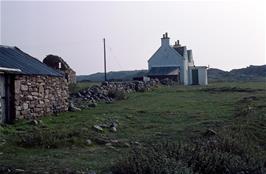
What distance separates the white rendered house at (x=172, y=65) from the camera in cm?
5573

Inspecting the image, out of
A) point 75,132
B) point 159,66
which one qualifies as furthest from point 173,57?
point 75,132

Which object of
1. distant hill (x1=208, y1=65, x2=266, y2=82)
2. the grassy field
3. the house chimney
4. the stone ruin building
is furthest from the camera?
distant hill (x1=208, y1=65, x2=266, y2=82)

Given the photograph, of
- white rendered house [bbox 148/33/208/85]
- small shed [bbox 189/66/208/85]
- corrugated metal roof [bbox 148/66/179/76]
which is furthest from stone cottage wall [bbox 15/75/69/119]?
small shed [bbox 189/66/208/85]

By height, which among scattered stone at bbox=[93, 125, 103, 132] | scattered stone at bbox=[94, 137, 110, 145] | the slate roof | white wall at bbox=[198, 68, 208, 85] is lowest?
scattered stone at bbox=[94, 137, 110, 145]

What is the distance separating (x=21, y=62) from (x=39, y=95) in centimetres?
160

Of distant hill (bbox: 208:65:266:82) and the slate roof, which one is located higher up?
the slate roof

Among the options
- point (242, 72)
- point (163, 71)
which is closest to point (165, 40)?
point (163, 71)

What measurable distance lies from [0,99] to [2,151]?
6278mm

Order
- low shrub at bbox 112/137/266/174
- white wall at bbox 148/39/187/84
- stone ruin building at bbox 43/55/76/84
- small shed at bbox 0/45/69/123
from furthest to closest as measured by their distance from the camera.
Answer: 1. white wall at bbox 148/39/187/84
2. stone ruin building at bbox 43/55/76/84
3. small shed at bbox 0/45/69/123
4. low shrub at bbox 112/137/266/174

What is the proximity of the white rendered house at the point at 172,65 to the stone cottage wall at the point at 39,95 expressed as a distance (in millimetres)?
33423

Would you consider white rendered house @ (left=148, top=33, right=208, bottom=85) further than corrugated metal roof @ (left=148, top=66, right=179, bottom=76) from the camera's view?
Yes

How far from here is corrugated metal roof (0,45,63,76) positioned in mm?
18641

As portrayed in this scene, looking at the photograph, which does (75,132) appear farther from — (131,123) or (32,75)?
(32,75)

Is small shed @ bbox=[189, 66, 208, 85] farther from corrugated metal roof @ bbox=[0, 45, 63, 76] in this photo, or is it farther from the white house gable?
corrugated metal roof @ bbox=[0, 45, 63, 76]
